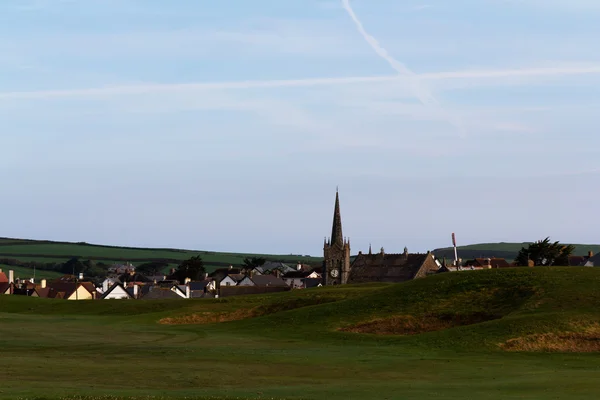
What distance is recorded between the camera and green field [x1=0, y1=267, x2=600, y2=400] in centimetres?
4131

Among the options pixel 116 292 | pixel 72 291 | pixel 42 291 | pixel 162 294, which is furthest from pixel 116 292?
pixel 162 294

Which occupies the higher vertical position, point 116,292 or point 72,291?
point 72,291

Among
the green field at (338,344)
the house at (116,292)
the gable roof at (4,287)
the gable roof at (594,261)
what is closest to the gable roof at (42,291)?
the gable roof at (4,287)

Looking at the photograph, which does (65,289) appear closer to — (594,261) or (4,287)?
(4,287)

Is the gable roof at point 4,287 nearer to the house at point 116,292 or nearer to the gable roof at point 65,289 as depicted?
the gable roof at point 65,289

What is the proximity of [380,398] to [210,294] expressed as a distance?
152446 millimetres

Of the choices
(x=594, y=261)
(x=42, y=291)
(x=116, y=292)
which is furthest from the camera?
(x=594, y=261)

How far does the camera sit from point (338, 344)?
6612 centimetres

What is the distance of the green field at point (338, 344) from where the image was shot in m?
41.3

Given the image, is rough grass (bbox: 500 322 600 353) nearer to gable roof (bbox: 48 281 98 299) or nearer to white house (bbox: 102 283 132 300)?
gable roof (bbox: 48 281 98 299)

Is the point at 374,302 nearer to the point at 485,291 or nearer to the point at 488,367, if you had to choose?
the point at 485,291

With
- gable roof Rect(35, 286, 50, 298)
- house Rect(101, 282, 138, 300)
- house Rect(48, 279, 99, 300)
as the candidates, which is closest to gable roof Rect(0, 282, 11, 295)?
gable roof Rect(35, 286, 50, 298)

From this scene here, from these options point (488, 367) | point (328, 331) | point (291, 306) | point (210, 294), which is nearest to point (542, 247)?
point (210, 294)

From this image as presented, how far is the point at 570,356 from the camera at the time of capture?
58594 millimetres
